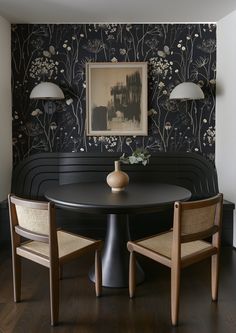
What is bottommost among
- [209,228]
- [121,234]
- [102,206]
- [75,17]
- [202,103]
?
[121,234]

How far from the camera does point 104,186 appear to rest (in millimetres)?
2875

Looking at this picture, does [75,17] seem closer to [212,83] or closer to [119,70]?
[119,70]

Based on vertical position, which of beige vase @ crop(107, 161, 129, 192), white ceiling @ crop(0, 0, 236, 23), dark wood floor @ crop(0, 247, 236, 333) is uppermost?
white ceiling @ crop(0, 0, 236, 23)

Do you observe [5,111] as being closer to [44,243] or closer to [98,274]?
[44,243]

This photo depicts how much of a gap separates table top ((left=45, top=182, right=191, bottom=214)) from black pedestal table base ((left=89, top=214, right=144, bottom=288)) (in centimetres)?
28

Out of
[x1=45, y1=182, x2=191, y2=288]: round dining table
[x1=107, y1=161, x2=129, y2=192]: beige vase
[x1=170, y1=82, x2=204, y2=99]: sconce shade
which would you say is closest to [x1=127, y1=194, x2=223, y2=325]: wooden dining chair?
[x1=45, y1=182, x2=191, y2=288]: round dining table

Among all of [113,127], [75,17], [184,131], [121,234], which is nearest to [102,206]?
[121,234]

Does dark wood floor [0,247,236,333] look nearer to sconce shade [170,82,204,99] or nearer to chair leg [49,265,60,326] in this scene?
chair leg [49,265,60,326]

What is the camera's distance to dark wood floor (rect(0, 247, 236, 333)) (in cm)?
201

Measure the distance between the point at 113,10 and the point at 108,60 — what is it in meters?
0.59

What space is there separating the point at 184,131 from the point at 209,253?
6.11 ft

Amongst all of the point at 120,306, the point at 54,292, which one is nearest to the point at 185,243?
the point at 120,306

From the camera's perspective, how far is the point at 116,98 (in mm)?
3680

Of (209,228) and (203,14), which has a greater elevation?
(203,14)
